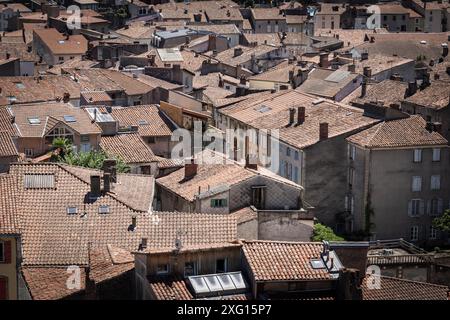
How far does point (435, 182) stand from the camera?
58844 mm

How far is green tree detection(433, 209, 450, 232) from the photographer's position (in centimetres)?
5772

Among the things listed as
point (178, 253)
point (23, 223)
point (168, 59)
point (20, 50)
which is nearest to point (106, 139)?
point (23, 223)

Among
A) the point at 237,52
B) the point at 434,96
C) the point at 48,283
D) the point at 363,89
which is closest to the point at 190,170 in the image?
the point at 48,283

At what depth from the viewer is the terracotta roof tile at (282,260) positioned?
105 feet

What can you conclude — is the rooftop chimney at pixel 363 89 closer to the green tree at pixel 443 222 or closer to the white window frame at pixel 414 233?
the white window frame at pixel 414 233

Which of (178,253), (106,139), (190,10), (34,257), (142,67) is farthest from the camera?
(190,10)

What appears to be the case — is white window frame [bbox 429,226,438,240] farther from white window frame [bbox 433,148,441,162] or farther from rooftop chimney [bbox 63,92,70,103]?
rooftop chimney [bbox 63,92,70,103]

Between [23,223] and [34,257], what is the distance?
1.79 m

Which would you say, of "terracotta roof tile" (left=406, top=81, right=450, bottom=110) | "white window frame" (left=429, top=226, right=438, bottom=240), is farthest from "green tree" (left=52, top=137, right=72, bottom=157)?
"terracotta roof tile" (left=406, top=81, right=450, bottom=110)

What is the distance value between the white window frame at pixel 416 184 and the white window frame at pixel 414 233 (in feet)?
6.59

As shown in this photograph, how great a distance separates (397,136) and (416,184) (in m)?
2.75

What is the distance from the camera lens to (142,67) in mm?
83625

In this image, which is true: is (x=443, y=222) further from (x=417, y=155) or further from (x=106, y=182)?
(x=106, y=182)
